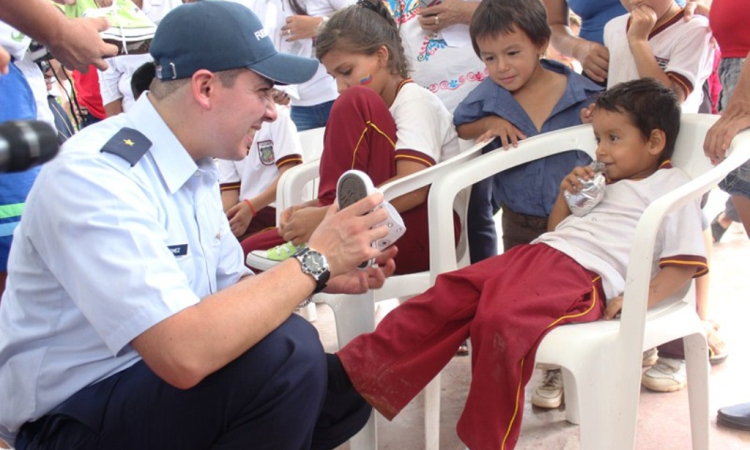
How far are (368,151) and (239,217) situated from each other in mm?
739

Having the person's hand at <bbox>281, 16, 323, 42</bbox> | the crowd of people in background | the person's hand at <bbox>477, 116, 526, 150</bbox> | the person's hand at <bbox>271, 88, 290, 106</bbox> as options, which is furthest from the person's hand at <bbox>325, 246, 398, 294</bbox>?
the person's hand at <bbox>281, 16, 323, 42</bbox>

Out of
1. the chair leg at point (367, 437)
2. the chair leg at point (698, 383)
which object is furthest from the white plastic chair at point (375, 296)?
the chair leg at point (698, 383)

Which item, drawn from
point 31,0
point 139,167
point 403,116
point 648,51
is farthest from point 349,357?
point 648,51

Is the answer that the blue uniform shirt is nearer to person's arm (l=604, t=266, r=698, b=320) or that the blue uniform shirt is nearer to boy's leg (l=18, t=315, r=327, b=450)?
person's arm (l=604, t=266, r=698, b=320)

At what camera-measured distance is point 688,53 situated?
212 centimetres

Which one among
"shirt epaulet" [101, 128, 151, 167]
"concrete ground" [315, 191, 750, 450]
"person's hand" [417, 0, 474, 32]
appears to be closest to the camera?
"shirt epaulet" [101, 128, 151, 167]

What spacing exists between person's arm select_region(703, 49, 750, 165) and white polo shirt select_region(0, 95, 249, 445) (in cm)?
114

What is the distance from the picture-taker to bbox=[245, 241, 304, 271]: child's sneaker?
2.03 m

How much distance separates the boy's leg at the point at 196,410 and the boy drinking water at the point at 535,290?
0.33m

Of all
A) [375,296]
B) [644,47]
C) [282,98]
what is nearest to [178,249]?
[375,296]

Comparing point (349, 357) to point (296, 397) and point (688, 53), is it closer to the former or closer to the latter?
point (296, 397)

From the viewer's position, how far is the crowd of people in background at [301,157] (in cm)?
128

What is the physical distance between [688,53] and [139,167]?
5.13 feet

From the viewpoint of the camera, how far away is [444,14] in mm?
2414
